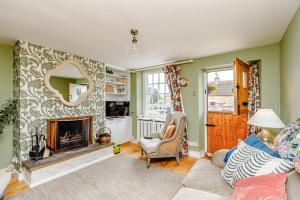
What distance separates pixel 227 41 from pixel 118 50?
203cm

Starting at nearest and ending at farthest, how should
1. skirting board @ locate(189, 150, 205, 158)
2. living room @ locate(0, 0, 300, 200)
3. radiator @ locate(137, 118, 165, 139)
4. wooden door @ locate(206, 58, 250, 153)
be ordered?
living room @ locate(0, 0, 300, 200) < wooden door @ locate(206, 58, 250, 153) < skirting board @ locate(189, 150, 205, 158) < radiator @ locate(137, 118, 165, 139)

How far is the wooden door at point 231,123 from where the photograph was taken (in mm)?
2637

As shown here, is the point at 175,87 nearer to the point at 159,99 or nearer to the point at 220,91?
the point at 159,99

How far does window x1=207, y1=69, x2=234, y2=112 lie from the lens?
11.1 ft

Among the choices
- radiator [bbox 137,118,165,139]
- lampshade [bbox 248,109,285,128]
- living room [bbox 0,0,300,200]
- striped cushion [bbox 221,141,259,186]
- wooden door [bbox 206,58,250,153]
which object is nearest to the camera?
striped cushion [bbox 221,141,259,186]

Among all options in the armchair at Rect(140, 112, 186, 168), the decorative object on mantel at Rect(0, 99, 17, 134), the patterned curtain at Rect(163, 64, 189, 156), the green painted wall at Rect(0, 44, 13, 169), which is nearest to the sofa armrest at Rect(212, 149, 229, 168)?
the armchair at Rect(140, 112, 186, 168)

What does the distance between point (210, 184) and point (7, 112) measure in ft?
10.4

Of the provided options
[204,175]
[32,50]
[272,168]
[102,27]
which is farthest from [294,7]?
[32,50]

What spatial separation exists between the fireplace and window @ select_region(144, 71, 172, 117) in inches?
73.1

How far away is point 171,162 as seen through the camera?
10.7 feet

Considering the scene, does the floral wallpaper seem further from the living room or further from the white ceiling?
the white ceiling

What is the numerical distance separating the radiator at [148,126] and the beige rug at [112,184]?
127 centimetres

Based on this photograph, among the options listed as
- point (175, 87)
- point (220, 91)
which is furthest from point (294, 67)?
point (175, 87)

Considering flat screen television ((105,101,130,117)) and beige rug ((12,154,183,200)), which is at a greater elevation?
flat screen television ((105,101,130,117))
